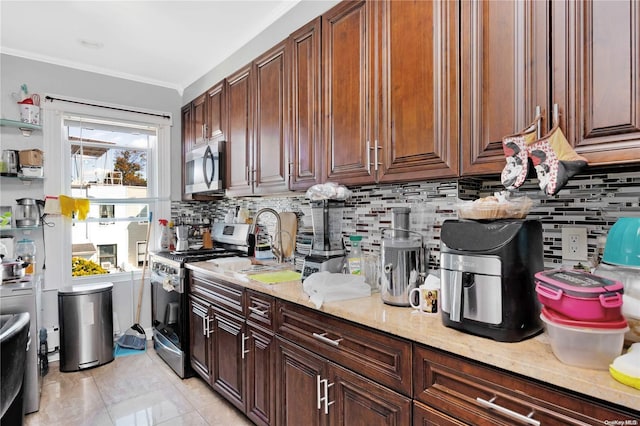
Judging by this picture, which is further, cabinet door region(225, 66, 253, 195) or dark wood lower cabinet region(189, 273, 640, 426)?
cabinet door region(225, 66, 253, 195)

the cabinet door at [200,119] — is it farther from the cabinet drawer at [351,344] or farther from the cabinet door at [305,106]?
the cabinet drawer at [351,344]

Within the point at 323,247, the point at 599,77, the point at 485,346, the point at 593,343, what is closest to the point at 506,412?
the point at 485,346

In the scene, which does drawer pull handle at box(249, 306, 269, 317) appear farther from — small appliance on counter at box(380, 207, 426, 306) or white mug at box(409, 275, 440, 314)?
white mug at box(409, 275, 440, 314)

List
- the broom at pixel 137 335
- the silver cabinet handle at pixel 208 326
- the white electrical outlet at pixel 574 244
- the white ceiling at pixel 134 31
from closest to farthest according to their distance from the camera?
the white electrical outlet at pixel 574 244 → the white ceiling at pixel 134 31 → the silver cabinet handle at pixel 208 326 → the broom at pixel 137 335

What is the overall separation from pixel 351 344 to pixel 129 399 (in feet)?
6.40

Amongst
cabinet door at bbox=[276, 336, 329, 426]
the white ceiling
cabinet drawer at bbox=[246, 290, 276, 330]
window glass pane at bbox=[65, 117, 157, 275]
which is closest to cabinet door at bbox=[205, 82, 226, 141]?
the white ceiling

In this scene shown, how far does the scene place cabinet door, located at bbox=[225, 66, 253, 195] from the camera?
9.14 feet

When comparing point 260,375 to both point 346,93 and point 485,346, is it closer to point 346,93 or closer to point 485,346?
point 485,346

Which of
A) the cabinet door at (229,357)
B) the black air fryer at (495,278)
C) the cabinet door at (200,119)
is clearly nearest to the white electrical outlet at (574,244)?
the black air fryer at (495,278)

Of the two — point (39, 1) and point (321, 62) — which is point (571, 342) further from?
point (39, 1)

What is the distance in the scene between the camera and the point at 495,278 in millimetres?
1108

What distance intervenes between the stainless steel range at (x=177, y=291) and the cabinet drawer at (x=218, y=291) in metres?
0.18

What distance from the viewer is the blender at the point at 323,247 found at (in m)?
2.04

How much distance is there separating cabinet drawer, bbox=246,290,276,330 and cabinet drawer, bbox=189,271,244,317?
0.09m
